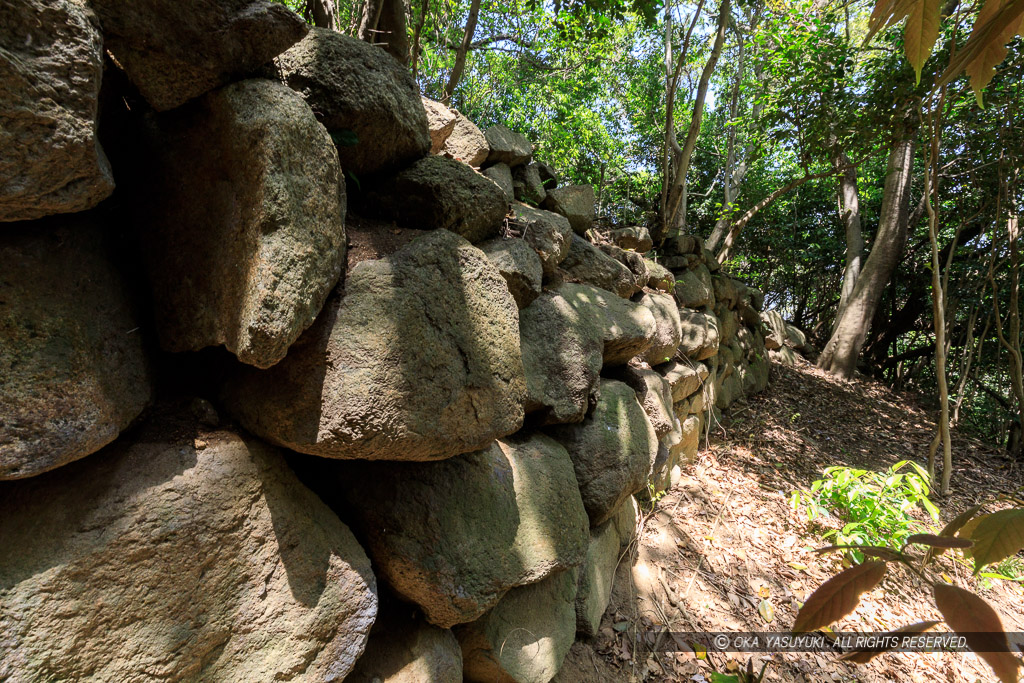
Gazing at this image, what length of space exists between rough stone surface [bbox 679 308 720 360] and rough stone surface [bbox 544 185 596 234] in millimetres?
1547

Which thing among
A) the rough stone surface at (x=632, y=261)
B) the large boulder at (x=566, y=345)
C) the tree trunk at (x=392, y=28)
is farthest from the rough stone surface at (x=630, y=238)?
the tree trunk at (x=392, y=28)

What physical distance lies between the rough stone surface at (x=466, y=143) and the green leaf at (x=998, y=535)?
245 cm

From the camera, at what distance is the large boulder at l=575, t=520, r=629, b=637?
7.31ft

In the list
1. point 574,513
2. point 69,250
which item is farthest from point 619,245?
point 69,250

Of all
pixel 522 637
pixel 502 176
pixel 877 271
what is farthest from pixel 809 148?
pixel 522 637

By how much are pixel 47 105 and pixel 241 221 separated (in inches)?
14.7

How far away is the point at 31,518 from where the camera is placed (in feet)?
3.30

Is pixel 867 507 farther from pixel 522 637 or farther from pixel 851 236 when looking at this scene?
pixel 851 236

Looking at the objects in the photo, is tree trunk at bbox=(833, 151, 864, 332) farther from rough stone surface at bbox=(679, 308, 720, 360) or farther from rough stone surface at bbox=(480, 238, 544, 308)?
rough stone surface at bbox=(480, 238, 544, 308)

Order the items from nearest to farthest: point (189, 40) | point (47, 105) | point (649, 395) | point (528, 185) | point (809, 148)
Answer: point (47, 105)
point (189, 40)
point (528, 185)
point (649, 395)
point (809, 148)

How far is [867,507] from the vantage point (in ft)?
10.6

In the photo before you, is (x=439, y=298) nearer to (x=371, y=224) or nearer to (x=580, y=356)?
(x=371, y=224)

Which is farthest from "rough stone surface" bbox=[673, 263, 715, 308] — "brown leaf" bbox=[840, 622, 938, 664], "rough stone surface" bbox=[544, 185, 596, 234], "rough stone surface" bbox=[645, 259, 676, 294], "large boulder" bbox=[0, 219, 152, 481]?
"brown leaf" bbox=[840, 622, 938, 664]

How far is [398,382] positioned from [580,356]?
1323mm
